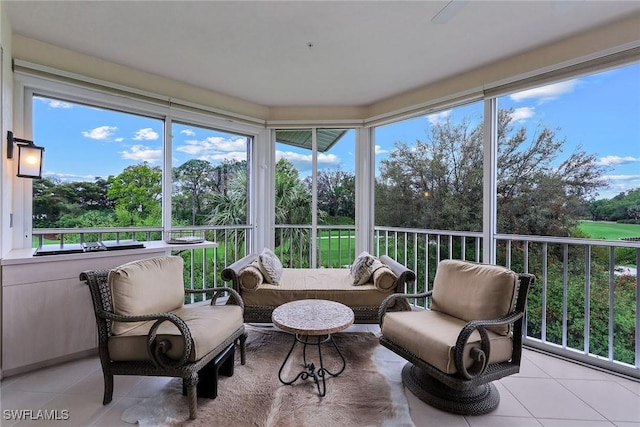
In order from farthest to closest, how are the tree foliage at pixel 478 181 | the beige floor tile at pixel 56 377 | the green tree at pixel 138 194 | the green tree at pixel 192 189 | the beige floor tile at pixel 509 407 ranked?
the green tree at pixel 192 189 < the green tree at pixel 138 194 < the tree foliage at pixel 478 181 < the beige floor tile at pixel 56 377 < the beige floor tile at pixel 509 407

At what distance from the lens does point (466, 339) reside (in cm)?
166

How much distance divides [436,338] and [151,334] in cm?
167

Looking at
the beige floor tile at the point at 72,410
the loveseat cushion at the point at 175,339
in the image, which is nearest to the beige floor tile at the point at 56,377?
the beige floor tile at the point at 72,410

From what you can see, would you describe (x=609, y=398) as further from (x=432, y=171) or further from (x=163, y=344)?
(x=163, y=344)

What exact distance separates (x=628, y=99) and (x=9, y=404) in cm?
481

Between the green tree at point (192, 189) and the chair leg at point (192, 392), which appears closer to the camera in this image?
the chair leg at point (192, 392)

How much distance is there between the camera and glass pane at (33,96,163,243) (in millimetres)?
2723

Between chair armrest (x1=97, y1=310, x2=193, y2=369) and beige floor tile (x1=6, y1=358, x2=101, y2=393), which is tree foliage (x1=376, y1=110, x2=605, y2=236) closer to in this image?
chair armrest (x1=97, y1=310, x2=193, y2=369)

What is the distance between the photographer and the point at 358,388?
6.57ft

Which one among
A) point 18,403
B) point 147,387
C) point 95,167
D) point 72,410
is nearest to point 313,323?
point 147,387

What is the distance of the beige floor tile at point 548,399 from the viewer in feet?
5.86

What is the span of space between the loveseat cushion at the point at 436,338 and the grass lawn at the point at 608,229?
1.37 metres

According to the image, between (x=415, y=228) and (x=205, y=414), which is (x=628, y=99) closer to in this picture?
(x=415, y=228)

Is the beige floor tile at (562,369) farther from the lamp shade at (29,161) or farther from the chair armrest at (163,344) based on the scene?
the lamp shade at (29,161)
